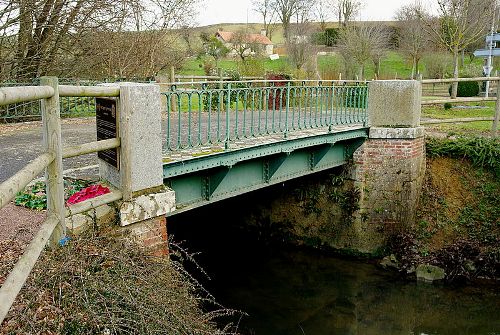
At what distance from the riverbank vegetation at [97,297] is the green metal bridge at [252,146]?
2190 mm

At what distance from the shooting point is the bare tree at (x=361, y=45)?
31375 mm

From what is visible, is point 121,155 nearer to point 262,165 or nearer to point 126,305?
point 126,305

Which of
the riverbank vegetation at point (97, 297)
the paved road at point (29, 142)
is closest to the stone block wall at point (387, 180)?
the paved road at point (29, 142)

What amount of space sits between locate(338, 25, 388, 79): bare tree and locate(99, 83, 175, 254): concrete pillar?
24454 millimetres

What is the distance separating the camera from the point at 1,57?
14.0 meters

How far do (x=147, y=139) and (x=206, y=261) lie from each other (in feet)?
21.7

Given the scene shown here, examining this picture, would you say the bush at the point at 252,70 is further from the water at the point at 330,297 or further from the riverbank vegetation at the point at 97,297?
the riverbank vegetation at the point at 97,297

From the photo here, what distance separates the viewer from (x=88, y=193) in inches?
212

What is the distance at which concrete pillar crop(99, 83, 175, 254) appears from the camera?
5266 mm

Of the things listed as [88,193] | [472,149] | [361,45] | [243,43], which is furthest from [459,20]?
[88,193]

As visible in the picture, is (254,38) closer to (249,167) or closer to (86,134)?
(86,134)

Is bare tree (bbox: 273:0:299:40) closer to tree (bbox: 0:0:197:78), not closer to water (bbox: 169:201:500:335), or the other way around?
tree (bbox: 0:0:197:78)

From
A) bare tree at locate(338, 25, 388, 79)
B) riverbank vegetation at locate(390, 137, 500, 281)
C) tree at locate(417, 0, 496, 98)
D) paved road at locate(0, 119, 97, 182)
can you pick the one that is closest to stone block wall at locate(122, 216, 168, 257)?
paved road at locate(0, 119, 97, 182)

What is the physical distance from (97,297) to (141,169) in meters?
2.19
